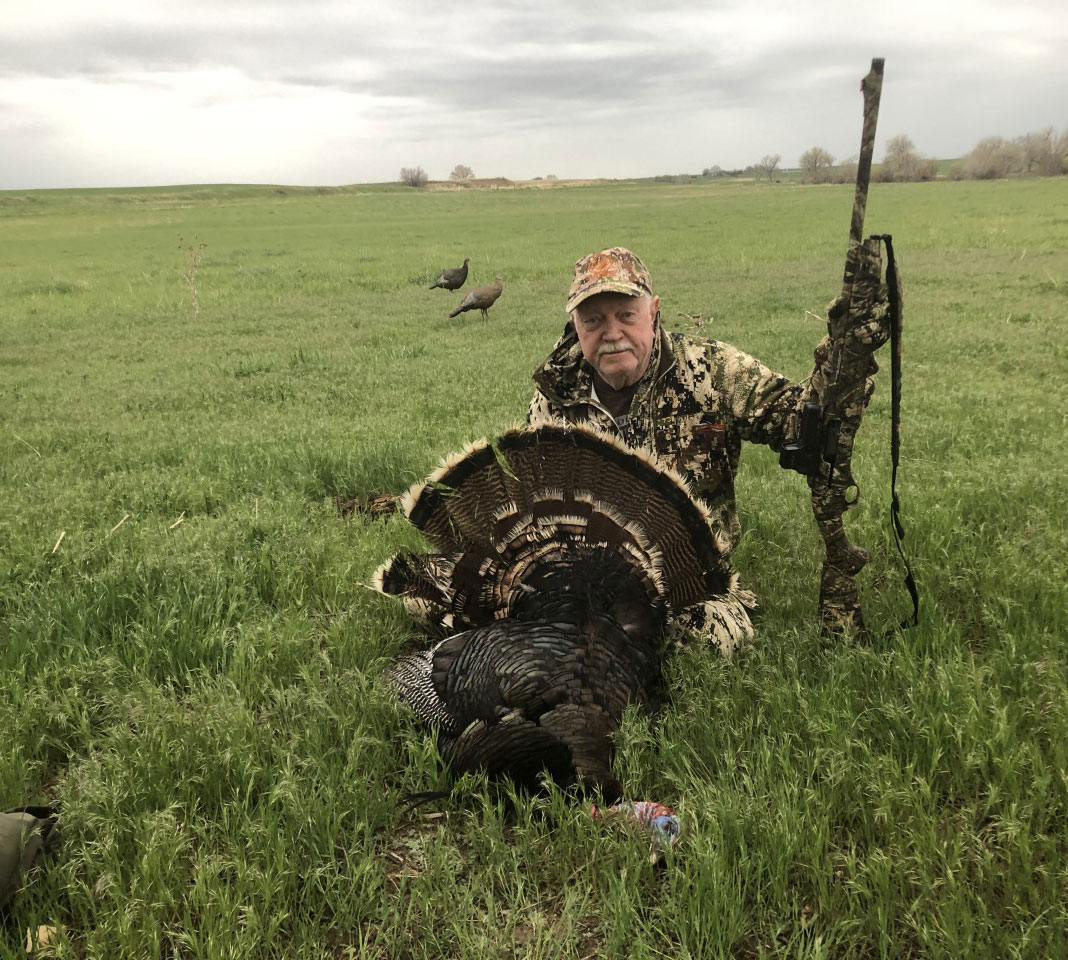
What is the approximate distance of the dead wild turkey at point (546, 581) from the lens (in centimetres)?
255

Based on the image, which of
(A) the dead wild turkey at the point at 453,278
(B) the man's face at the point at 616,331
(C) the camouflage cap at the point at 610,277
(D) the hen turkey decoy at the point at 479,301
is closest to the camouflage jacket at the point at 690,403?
(B) the man's face at the point at 616,331

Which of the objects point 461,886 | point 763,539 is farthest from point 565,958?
point 763,539

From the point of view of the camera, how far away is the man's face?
3.38 metres

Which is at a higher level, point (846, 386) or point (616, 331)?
point (616, 331)

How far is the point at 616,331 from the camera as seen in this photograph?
134 inches

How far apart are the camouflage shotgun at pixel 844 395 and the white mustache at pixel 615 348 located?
79cm

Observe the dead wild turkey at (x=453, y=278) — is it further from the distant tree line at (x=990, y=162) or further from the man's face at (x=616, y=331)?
the distant tree line at (x=990, y=162)

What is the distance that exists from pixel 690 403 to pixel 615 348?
1.46 ft

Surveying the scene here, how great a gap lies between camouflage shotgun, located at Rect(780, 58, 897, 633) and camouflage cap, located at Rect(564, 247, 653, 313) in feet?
2.61

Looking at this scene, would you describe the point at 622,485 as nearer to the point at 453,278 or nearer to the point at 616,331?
the point at 616,331

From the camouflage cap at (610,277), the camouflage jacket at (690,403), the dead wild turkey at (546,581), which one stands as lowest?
the dead wild turkey at (546,581)

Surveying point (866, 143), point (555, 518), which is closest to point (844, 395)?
point (866, 143)

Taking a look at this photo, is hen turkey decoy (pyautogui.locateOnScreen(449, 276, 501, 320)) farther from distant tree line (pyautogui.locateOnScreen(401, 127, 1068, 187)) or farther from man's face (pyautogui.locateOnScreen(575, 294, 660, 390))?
distant tree line (pyautogui.locateOnScreen(401, 127, 1068, 187))

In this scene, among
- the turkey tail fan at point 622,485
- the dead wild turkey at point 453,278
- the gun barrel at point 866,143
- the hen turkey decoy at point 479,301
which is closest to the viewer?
the gun barrel at point 866,143
